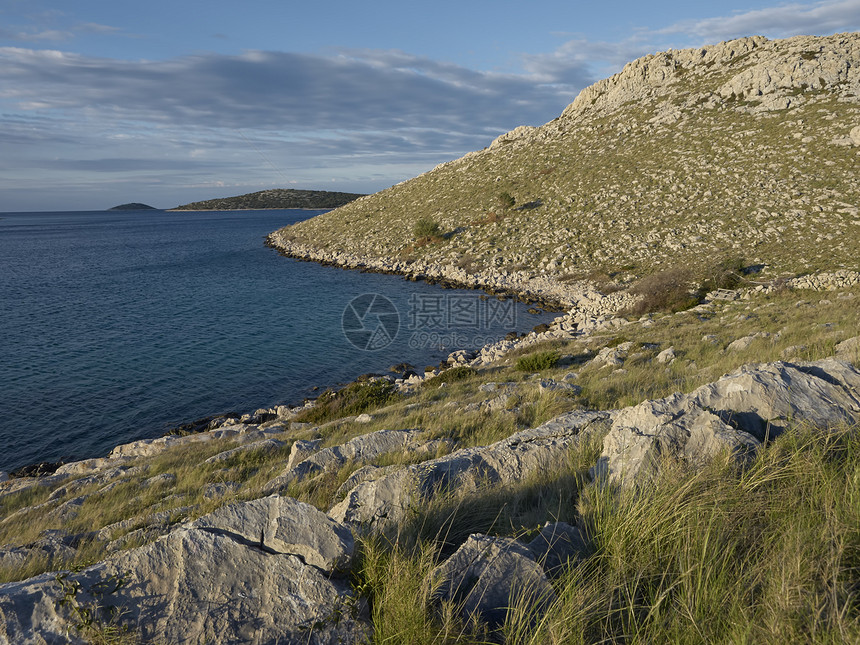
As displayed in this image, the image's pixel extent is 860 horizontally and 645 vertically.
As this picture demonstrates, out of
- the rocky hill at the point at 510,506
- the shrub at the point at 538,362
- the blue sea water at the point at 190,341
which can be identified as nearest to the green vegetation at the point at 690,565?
the rocky hill at the point at 510,506

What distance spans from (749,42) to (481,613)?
8043cm

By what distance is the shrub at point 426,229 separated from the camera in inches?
1809

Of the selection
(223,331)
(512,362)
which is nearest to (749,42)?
(512,362)

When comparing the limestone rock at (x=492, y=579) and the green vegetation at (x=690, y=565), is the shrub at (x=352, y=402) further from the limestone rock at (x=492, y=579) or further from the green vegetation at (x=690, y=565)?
the limestone rock at (x=492, y=579)

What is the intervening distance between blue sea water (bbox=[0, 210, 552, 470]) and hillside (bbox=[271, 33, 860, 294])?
29.0 ft

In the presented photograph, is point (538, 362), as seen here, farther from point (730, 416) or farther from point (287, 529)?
point (287, 529)

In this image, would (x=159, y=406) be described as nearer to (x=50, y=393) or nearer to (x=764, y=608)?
(x=50, y=393)

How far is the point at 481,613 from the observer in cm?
279

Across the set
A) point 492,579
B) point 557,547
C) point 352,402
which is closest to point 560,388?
point 352,402

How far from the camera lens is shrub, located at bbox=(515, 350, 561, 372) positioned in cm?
1558

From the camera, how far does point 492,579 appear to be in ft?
9.64

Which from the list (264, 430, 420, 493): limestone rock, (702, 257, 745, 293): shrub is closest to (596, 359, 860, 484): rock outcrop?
(264, 430, 420, 493): limestone rock

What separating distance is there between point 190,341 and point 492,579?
87.0 feet

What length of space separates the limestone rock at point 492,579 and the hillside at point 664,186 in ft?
92.5
